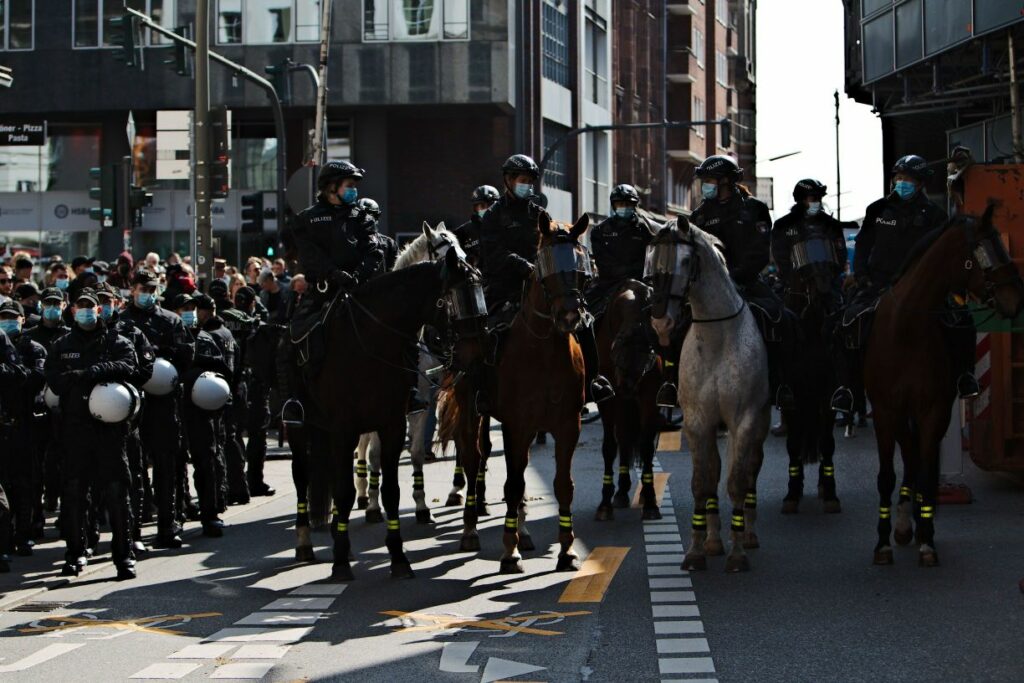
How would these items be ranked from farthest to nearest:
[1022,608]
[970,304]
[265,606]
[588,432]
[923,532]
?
[588,432]
[970,304]
[923,532]
[265,606]
[1022,608]

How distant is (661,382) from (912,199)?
9.52 feet

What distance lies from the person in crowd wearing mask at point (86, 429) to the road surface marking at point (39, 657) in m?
2.75

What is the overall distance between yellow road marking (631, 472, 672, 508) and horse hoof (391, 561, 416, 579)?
3879mm

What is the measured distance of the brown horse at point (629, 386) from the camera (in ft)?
49.7

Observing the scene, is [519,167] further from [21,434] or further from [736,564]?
[21,434]

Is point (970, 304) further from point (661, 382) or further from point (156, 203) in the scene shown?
point (156, 203)

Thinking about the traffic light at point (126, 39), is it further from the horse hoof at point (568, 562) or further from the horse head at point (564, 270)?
the horse hoof at point (568, 562)

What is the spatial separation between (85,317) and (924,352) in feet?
20.8

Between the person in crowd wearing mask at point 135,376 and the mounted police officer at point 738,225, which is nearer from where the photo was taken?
the person in crowd wearing mask at point 135,376

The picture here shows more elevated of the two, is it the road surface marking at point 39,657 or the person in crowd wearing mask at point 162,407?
the person in crowd wearing mask at point 162,407

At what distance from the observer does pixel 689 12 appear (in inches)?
3799

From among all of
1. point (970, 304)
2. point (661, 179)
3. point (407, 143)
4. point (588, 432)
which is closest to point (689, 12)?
point (661, 179)

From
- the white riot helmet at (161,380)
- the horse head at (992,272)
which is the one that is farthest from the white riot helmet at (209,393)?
the horse head at (992,272)

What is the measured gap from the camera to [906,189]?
45.0 ft
